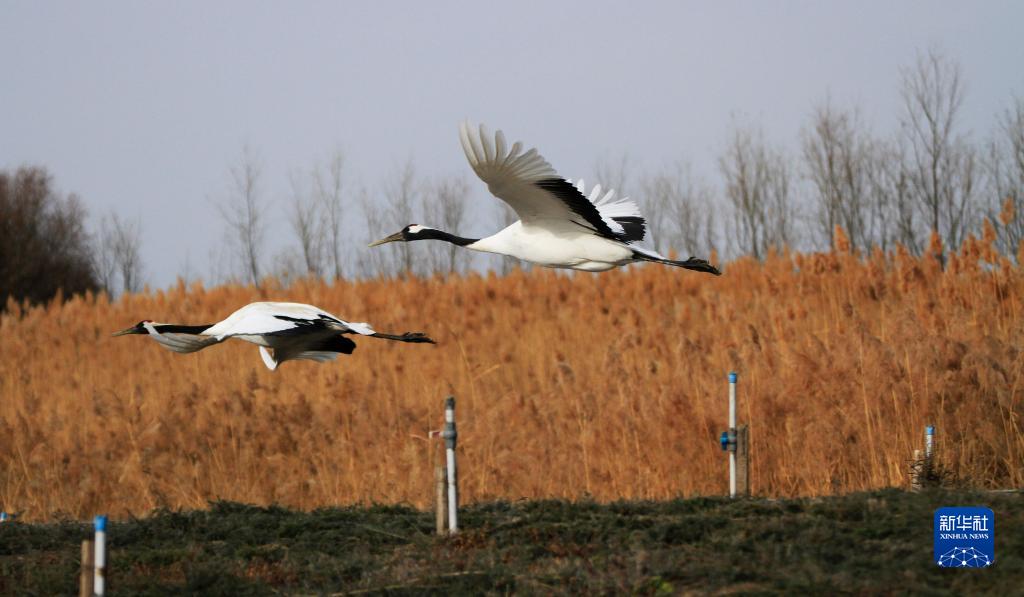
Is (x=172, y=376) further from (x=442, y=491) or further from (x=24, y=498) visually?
(x=442, y=491)

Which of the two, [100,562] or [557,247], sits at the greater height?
[557,247]

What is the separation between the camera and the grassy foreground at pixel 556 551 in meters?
5.21

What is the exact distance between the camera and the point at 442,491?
21.8 ft

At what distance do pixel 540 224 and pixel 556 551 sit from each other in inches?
90.0

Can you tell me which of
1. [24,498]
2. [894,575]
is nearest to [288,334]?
[894,575]

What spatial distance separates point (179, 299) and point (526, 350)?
26.1 feet

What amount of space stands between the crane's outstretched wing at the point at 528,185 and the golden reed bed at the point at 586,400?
1.84m

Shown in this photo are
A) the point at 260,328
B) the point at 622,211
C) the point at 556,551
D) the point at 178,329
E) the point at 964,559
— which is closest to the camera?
the point at 964,559

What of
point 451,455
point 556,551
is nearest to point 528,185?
point 451,455

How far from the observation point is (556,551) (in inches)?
238

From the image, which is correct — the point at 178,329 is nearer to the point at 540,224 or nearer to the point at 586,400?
the point at 540,224

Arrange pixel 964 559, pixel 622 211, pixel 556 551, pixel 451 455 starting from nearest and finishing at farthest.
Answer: pixel 964 559 → pixel 556 551 → pixel 451 455 → pixel 622 211

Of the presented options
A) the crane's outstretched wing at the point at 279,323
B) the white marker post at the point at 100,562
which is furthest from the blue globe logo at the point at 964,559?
the white marker post at the point at 100,562

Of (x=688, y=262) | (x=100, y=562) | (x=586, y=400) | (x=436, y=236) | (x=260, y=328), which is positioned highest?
(x=436, y=236)
